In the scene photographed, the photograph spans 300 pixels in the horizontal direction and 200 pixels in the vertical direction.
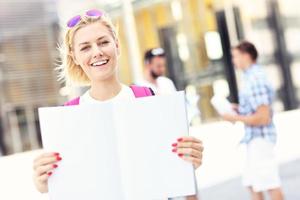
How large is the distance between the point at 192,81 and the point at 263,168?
10.4 m

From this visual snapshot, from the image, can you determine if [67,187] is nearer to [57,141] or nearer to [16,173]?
[57,141]

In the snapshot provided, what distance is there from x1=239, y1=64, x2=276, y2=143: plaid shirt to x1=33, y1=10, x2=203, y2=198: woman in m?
→ 2.59

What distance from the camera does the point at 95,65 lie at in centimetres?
188

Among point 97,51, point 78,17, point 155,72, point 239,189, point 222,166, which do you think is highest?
point 155,72

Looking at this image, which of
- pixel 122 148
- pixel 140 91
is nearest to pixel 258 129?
pixel 140 91

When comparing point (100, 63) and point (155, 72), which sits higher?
point (155, 72)

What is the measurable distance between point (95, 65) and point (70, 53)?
0.45 ft

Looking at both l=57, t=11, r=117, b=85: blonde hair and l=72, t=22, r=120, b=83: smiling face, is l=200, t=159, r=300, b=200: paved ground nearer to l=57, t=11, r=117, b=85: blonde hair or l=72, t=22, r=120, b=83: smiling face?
l=57, t=11, r=117, b=85: blonde hair

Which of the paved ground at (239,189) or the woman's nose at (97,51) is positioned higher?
the woman's nose at (97,51)

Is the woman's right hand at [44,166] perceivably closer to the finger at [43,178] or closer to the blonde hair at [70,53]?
the finger at [43,178]

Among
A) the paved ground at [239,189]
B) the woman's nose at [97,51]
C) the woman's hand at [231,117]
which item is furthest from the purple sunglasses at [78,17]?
the paved ground at [239,189]

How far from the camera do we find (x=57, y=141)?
1723 millimetres

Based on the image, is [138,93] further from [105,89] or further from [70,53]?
[70,53]

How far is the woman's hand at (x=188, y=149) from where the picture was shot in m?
1.72
